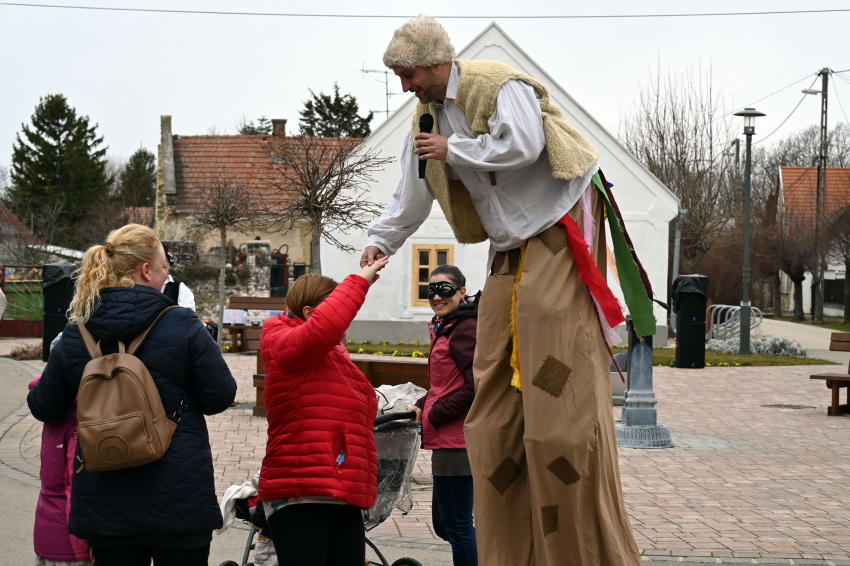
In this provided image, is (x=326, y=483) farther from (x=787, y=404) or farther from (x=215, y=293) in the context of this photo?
(x=215, y=293)

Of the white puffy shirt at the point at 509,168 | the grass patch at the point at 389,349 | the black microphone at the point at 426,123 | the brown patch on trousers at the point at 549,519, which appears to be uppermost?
the black microphone at the point at 426,123

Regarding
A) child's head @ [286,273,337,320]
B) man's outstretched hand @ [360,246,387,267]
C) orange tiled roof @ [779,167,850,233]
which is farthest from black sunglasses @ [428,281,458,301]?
orange tiled roof @ [779,167,850,233]

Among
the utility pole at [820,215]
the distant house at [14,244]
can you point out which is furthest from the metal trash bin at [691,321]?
the distant house at [14,244]

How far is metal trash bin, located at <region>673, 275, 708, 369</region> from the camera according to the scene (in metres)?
18.6

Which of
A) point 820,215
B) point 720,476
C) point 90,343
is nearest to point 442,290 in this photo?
point 90,343

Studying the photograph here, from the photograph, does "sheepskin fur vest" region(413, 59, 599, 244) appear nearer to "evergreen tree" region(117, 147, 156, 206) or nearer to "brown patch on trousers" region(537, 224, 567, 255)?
"brown patch on trousers" region(537, 224, 567, 255)

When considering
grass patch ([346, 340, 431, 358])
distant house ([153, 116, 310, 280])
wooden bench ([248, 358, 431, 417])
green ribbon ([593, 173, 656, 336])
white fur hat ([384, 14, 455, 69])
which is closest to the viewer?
white fur hat ([384, 14, 455, 69])

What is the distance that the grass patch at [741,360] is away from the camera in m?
19.9

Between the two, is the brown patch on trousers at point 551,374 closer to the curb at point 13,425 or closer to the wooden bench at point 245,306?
the curb at point 13,425

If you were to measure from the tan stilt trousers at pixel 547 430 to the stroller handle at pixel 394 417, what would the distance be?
1.22 meters

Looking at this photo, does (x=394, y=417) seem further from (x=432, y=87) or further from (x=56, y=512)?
(x=432, y=87)

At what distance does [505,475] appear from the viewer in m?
3.12

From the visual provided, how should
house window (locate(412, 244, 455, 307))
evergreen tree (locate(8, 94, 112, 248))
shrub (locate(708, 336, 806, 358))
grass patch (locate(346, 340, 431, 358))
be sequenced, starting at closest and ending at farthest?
1. grass patch (locate(346, 340, 431, 358))
2. shrub (locate(708, 336, 806, 358))
3. house window (locate(412, 244, 455, 307))
4. evergreen tree (locate(8, 94, 112, 248))

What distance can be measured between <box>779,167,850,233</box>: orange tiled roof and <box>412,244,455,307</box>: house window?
2187 cm
